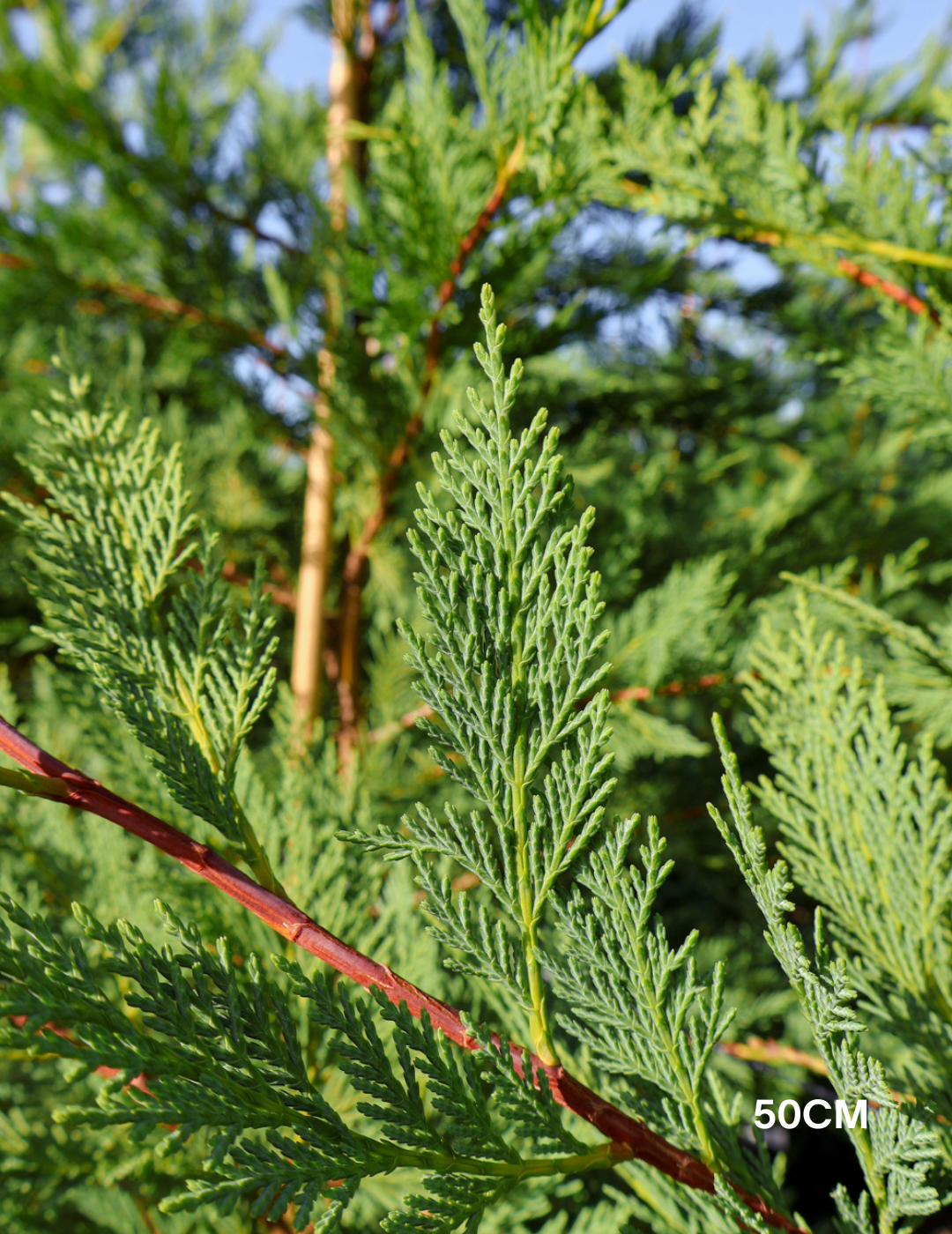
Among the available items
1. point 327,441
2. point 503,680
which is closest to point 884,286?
point 503,680

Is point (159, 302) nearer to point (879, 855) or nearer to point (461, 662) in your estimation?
point (461, 662)

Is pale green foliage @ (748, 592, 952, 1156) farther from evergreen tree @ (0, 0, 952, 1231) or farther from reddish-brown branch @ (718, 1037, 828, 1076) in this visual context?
reddish-brown branch @ (718, 1037, 828, 1076)

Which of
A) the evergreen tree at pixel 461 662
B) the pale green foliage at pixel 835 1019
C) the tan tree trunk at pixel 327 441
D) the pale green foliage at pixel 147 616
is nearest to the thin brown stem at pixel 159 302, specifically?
the evergreen tree at pixel 461 662

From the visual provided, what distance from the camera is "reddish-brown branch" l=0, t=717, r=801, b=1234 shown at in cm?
53

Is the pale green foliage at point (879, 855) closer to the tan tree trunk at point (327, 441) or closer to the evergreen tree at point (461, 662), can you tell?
the evergreen tree at point (461, 662)

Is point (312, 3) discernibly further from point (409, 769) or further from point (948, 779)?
point (948, 779)

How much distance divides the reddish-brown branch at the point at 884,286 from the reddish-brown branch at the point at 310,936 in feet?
3.46

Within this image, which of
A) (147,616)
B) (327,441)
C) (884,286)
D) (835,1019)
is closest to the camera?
(835,1019)

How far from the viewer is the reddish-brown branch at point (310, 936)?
0.53 m

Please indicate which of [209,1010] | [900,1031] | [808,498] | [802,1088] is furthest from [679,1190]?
[808,498]

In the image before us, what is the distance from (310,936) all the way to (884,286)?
1112 millimetres

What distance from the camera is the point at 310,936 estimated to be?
21.2 inches

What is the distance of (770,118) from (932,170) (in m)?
0.22

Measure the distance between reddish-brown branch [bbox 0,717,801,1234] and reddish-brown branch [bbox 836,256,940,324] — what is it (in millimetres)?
1055
